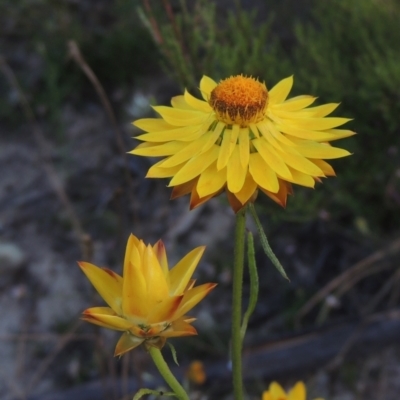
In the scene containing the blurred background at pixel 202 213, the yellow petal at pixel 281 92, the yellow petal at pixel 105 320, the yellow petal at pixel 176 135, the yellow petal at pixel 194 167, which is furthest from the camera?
the blurred background at pixel 202 213

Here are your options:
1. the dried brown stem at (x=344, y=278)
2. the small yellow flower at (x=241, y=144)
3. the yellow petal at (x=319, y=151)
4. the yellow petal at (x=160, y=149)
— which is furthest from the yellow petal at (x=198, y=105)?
the dried brown stem at (x=344, y=278)

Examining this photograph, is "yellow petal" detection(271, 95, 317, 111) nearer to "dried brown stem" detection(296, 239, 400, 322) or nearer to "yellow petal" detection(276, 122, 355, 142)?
"yellow petal" detection(276, 122, 355, 142)

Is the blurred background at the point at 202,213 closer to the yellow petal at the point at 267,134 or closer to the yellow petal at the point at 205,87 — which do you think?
the yellow petal at the point at 205,87

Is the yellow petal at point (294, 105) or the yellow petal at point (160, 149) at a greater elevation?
the yellow petal at point (294, 105)

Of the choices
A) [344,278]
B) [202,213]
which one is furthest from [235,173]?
[202,213]

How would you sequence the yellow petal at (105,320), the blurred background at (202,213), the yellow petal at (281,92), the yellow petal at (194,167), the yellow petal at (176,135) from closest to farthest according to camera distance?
the yellow petal at (105,320) → the yellow petal at (194,167) → the yellow petal at (176,135) → the yellow petal at (281,92) → the blurred background at (202,213)

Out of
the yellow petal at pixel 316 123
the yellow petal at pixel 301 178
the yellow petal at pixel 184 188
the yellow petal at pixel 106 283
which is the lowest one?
the yellow petal at pixel 106 283

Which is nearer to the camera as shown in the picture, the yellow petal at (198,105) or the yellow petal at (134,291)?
the yellow petal at (134,291)
